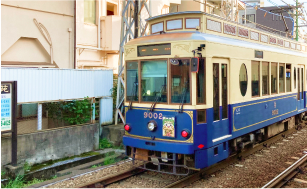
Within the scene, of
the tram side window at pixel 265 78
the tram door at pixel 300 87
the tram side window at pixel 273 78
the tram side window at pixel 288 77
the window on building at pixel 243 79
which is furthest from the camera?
the tram door at pixel 300 87

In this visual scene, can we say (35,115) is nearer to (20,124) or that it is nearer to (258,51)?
(20,124)

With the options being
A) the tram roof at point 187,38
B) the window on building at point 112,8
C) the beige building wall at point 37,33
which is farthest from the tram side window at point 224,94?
the window on building at point 112,8

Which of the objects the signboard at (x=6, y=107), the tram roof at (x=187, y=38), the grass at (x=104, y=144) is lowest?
the grass at (x=104, y=144)

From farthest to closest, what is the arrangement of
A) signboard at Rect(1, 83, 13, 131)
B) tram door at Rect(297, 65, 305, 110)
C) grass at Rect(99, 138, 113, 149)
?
tram door at Rect(297, 65, 305, 110) < grass at Rect(99, 138, 113, 149) < signboard at Rect(1, 83, 13, 131)

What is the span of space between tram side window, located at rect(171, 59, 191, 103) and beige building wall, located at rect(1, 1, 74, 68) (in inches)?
252

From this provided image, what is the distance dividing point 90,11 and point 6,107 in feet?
25.6

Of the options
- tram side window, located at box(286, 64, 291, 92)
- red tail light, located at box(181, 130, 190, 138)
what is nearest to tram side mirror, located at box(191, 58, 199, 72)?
red tail light, located at box(181, 130, 190, 138)

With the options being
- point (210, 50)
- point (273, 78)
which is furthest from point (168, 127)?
point (273, 78)

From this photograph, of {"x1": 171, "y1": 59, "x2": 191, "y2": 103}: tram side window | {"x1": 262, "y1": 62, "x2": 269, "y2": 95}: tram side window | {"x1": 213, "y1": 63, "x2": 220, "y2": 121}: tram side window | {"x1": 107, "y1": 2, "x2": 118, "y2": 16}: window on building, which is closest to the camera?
{"x1": 171, "y1": 59, "x2": 191, "y2": 103}: tram side window

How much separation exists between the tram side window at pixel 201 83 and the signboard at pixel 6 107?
3991 mm

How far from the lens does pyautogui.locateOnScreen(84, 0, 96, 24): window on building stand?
44.5 ft

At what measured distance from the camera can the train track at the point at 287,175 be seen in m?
6.42

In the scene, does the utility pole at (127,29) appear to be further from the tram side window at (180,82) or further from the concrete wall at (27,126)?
the tram side window at (180,82)

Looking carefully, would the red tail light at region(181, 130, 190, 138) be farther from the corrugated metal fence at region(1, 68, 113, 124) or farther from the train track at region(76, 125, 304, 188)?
the corrugated metal fence at region(1, 68, 113, 124)
